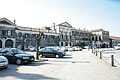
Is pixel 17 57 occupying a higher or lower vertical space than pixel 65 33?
lower

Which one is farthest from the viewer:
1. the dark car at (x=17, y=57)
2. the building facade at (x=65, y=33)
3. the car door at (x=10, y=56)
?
the building facade at (x=65, y=33)

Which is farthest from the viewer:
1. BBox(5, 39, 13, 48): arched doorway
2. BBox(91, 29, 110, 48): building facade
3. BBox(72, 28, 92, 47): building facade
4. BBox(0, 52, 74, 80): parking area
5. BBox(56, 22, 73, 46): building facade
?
BBox(91, 29, 110, 48): building facade

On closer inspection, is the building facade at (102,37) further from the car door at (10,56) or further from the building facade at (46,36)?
the car door at (10,56)

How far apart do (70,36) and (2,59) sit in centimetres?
6675

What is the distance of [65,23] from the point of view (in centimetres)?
7556

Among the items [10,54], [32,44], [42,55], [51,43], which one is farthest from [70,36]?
[10,54]

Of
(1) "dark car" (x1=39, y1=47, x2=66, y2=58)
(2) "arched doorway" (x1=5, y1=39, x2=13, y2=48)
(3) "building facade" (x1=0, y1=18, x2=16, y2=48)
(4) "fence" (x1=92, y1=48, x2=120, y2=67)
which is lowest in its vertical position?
(4) "fence" (x1=92, y1=48, x2=120, y2=67)

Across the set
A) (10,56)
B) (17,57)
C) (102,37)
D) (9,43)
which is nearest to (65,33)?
(9,43)

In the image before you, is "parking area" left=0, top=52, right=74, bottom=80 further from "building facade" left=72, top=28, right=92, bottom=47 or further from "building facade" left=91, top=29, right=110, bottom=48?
"building facade" left=91, top=29, right=110, bottom=48

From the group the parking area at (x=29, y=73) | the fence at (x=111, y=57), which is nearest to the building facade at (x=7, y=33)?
the fence at (x=111, y=57)

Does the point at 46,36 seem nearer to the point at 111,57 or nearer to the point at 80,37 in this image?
the point at 80,37

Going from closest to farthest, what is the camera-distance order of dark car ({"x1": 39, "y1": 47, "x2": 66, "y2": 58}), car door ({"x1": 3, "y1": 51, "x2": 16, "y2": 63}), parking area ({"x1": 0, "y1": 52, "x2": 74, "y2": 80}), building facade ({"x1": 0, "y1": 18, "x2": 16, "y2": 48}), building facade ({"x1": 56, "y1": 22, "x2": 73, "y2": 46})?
1. parking area ({"x1": 0, "y1": 52, "x2": 74, "y2": 80})
2. car door ({"x1": 3, "y1": 51, "x2": 16, "y2": 63})
3. dark car ({"x1": 39, "y1": 47, "x2": 66, "y2": 58})
4. building facade ({"x1": 0, "y1": 18, "x2": 16, "y2": 48})
5. building facade ({"x1": 56, "y1": 22, "x2": 73, "y2": 46})

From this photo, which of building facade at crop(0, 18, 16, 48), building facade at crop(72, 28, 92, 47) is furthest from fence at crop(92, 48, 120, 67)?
building facade at crop(72, 28, 92, 47)

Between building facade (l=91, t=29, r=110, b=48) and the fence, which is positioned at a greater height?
building facade (l=91, t=29, r=110, b=48)
